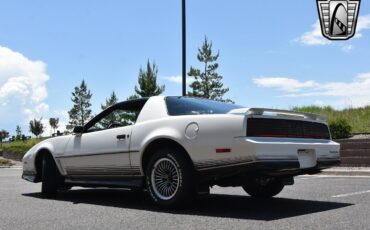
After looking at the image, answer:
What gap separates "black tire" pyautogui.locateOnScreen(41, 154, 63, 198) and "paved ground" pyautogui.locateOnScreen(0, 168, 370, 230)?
0.54ft

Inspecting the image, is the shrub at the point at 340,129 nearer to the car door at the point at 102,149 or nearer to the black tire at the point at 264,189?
the black tire at the point at 264,189

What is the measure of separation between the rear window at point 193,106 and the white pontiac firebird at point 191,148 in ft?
0.04

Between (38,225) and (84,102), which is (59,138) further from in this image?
(84,102)

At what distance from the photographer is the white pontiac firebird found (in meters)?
5.21

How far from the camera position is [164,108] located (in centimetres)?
615

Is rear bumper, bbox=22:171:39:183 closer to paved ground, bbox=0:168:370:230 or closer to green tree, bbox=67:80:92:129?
paved ground, bbox=0:168:370:230

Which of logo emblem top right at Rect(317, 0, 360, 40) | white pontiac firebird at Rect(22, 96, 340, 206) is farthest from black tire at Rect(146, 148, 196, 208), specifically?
logo emblem top right at Rect(317, 0, 360, 40)

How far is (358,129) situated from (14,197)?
44.4 ft

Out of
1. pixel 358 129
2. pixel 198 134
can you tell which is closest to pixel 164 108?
pixel 198 134

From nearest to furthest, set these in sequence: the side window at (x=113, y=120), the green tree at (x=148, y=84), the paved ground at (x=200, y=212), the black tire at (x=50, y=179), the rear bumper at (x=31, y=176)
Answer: the paved ground at (x=200, y=212) < the side window at (x=113, y=120) < the black tire at (x=50, y=179) < the rear bumper at (x=31, y=176) < the green tree at (x=148, y=84)

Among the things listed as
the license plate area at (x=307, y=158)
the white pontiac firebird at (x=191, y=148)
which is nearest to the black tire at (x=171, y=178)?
the white pontiac firebird at (x=191, y=148)

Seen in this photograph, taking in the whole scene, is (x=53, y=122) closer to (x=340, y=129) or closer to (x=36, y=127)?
(x=36, y=127)

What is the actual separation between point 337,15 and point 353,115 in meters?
7.13

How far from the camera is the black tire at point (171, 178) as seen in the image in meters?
5.47
